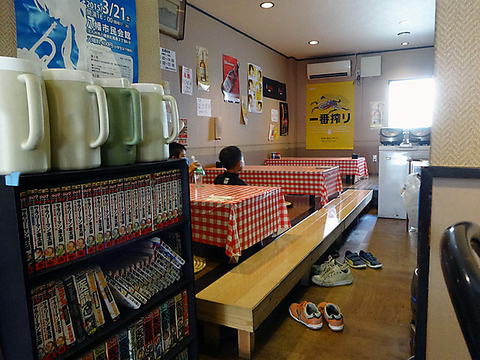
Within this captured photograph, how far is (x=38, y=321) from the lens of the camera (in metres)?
0.98

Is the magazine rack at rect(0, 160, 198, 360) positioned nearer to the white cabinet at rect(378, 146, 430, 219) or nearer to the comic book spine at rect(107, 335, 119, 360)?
the comic book spine at rect(107, 335, 119, 360)

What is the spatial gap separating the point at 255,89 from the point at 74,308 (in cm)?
568

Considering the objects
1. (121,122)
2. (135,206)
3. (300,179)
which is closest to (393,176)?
(300,179)

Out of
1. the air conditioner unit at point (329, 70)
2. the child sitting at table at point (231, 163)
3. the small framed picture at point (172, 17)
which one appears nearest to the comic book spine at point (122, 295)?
Result: the child sitting at table at point (231, 163)

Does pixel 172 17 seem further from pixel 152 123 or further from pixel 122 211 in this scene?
pixel 122 211

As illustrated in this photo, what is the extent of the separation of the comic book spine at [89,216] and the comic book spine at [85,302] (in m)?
0.10

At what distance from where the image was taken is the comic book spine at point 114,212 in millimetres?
1178

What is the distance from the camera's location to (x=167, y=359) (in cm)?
139

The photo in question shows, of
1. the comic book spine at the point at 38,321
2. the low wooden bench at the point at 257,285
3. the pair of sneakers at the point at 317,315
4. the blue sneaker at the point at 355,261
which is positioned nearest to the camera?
the comic book spine at the point at 38,321

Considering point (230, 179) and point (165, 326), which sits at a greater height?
point (230, 179)

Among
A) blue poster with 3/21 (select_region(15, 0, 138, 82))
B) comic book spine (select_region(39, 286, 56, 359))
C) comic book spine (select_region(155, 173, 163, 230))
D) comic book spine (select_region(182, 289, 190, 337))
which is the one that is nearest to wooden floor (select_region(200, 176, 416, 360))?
comic book spine (select_region(182, 289, 190, 337))

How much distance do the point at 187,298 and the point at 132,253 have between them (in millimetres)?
311

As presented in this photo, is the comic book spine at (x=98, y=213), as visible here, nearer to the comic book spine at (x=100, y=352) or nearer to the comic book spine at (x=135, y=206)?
the comic book spine at (x=135, y=206)

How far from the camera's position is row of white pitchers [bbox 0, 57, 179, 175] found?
0.87 meters
